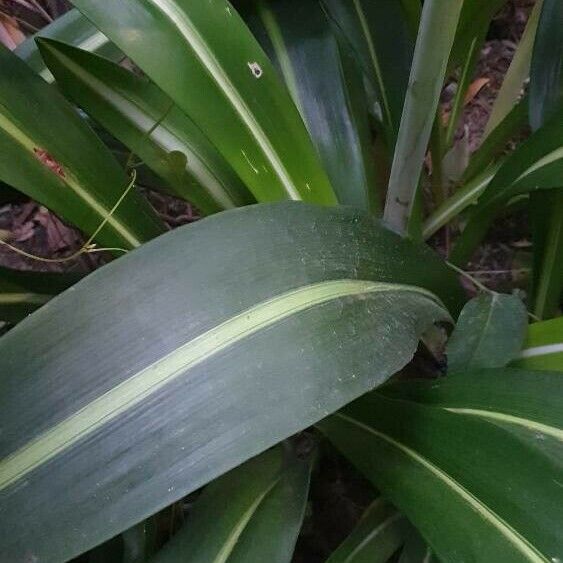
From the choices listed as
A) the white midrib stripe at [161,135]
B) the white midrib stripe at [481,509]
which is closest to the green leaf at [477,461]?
the white midrib stripe at [481,509]

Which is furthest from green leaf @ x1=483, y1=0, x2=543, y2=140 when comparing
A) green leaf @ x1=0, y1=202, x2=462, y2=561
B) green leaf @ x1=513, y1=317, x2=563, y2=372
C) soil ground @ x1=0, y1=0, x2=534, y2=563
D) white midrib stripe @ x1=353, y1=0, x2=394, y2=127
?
green leaf @ x1=0, y1=202, x2=462, y2=561

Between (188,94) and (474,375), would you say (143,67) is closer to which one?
(188,94)

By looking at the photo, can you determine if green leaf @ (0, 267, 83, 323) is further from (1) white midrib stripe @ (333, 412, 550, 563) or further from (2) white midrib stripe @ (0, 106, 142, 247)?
(1) white midrib stripe @ (333, 412, 550, 563)

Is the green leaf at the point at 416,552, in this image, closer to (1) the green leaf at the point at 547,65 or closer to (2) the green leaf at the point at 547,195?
(2) the green leaf at the point at 547,195

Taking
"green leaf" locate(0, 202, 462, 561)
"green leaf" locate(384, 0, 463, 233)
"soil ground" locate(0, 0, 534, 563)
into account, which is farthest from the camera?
"soil ground" locate(0, 0, 534, 563)

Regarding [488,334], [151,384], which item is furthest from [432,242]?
[151,384]
